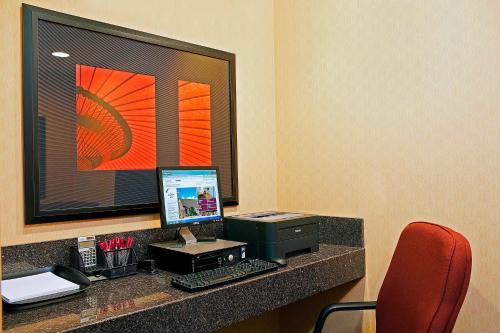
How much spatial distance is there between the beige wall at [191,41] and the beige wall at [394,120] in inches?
4.6

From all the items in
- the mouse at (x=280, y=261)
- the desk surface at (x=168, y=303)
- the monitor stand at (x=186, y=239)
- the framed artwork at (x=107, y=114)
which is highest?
the framed artwork at (x=107, y=114)

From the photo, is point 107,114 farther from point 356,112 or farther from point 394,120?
point 394,120

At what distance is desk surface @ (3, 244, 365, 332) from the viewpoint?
1.25 meters

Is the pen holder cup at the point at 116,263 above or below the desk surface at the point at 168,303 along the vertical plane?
above

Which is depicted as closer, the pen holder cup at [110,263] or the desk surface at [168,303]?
the desk surface at [168,303]

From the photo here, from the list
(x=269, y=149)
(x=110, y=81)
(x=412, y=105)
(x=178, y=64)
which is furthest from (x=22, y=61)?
(x=412, y=105)

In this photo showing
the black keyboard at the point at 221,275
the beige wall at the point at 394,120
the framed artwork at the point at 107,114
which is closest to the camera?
the black keyboard at the point at 221,275

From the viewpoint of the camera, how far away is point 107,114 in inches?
73.2

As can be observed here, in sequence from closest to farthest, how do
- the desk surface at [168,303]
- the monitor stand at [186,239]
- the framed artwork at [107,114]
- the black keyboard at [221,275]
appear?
the desk surface at [168,303]
the black keyboard at [221,275]
the framed artwork at [107,114]
the monitor stand at [186,239]

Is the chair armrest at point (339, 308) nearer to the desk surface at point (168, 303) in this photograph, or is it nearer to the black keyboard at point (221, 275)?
the desk surface at point (168, 303)

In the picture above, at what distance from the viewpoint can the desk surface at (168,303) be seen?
1.25 metres

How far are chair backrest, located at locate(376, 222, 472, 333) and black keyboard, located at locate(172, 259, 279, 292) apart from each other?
48 cm

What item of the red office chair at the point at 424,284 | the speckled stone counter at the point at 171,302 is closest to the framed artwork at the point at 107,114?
the speckled stone counter at the point at 171,302

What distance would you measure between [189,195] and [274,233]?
1.40 ft
